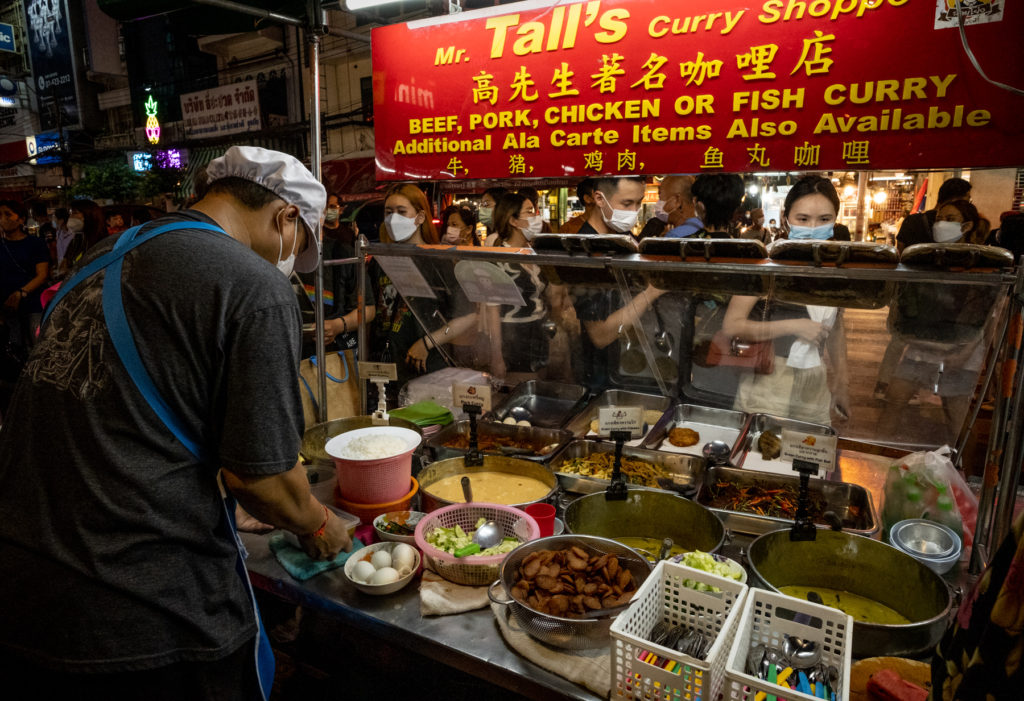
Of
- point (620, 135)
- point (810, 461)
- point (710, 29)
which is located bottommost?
point (810, 461)

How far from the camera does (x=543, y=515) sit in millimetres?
2062

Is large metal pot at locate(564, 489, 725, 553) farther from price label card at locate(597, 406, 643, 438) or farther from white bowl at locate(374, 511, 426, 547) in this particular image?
Answer: white bowl at locate(374, 511, 426, 547)

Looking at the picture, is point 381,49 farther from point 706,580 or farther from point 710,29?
point 706,580

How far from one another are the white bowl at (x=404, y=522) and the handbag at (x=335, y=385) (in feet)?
4.92

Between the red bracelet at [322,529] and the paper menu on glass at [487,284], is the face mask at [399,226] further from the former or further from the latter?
the red bracelet at [322,529]

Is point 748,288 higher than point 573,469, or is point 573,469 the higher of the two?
point 748,288

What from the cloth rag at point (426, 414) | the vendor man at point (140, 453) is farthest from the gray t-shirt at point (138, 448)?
the cloth rag at point (426, 414)

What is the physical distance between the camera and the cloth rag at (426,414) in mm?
3000

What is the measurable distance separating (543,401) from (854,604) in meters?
1.91

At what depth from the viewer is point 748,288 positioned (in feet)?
8.45

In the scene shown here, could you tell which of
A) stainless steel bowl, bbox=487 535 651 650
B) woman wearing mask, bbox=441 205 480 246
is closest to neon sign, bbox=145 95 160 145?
woman wearing mask, bbox=441 205 480 246

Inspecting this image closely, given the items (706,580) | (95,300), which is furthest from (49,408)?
(706,580)

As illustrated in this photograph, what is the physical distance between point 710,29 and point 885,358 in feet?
5.01

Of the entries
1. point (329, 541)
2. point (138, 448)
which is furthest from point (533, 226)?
point (138, 448)
